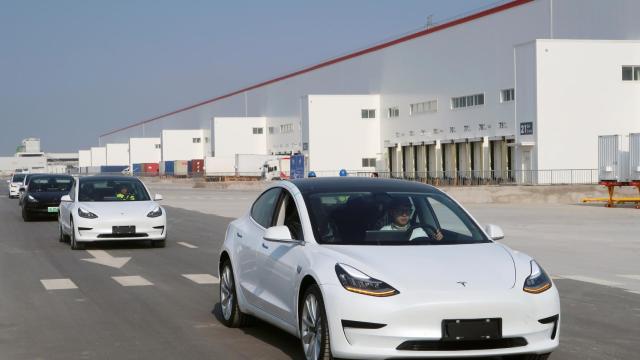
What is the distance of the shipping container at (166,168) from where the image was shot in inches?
4476

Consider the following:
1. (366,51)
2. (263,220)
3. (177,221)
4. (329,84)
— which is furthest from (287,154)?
(263,220)

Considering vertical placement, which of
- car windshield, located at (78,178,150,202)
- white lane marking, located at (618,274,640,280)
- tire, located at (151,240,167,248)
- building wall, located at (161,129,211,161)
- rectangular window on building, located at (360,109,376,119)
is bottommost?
white lane marking, located at (618,274,640,280)

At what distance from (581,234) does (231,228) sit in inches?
616

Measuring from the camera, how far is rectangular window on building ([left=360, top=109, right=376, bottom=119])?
244 feet

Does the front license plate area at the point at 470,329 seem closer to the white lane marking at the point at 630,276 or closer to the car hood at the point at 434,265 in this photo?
the car hood at the point at 434,265

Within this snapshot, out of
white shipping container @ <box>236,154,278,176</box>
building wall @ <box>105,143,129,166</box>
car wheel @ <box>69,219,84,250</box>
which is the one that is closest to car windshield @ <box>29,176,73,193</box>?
car wheel @ <box>69,219,84,250</box>

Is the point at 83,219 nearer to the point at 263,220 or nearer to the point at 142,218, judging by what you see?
the point at 142,218

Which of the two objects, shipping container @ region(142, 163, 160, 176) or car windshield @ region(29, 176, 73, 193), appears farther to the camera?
shipping container @ region(142, 163, 160, 176)

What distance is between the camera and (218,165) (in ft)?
315

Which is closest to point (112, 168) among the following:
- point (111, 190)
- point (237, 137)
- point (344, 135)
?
point (237, 137)

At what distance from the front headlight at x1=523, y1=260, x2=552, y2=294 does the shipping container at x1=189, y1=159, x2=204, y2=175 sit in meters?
97.2

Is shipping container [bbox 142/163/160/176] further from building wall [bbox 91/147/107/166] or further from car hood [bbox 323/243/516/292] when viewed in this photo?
car hood [bbox 323/243/516/292]

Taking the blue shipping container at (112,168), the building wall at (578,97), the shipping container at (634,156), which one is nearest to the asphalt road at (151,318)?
the shipping container at (634,156)

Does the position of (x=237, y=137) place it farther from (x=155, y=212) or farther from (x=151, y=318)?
(x=151, y=318)
